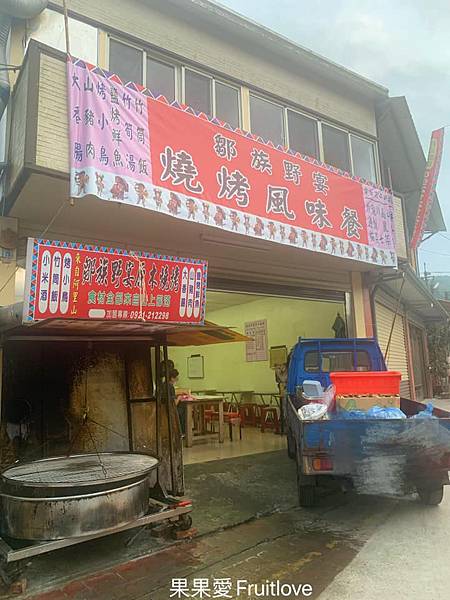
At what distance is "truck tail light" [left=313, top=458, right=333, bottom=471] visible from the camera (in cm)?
471

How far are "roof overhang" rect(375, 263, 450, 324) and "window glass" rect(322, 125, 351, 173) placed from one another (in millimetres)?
2827

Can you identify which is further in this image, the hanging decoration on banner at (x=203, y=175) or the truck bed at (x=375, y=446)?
the hanging decoration on banner at (x=203, y=175)

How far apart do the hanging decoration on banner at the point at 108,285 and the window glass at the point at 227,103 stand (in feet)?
12.7

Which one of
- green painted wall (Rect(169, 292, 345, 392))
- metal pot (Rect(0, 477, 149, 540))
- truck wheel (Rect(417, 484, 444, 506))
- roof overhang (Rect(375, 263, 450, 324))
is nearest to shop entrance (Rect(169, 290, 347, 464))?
green painted wall (Rect(169, 292, 345, 392))

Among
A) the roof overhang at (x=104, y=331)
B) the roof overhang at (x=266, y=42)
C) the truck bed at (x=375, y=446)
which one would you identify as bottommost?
the truck bed at (x=375, y=446)

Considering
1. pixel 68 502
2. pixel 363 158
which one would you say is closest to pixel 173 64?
pixel 363 158

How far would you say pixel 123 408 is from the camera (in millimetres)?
5988

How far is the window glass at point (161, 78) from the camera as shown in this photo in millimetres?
7452

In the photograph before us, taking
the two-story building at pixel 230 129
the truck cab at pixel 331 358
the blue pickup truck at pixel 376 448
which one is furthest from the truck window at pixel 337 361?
the blue pickup truck at pixel 376 448

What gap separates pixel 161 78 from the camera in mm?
7590

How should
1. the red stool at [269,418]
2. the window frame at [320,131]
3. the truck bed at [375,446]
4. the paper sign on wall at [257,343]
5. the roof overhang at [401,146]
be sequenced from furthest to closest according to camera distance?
the paper sign on wall at [257,343], the red stool at [269,418], the roof overhang at [401,146], the window frame at [320,131], the truck bed at [375,446]

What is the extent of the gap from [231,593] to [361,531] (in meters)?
1.90

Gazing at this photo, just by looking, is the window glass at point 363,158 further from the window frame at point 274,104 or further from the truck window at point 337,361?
the truck window at point 337,361

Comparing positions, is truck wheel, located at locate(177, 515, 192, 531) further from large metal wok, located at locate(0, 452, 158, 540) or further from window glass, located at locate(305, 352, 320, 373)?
window glass, located at locate(305, 352, 320, 373)
